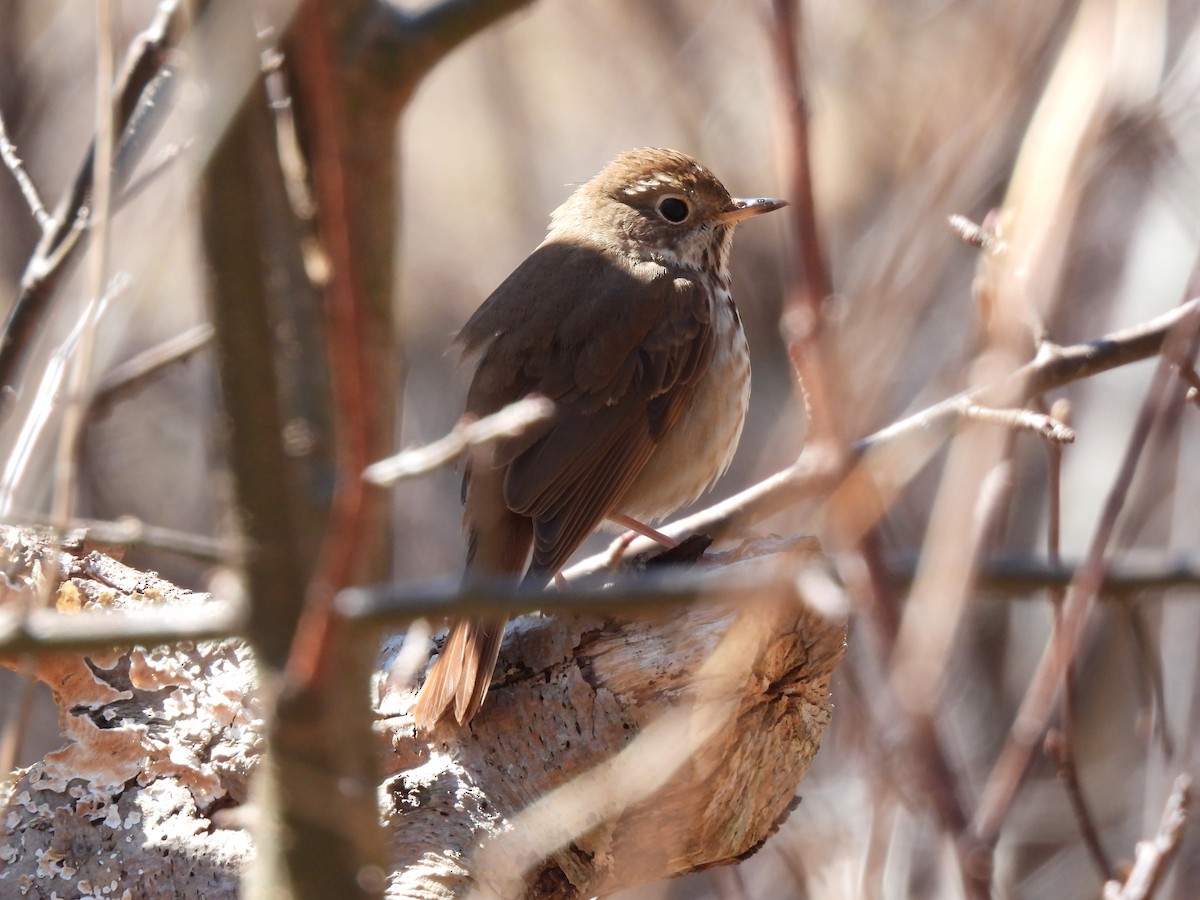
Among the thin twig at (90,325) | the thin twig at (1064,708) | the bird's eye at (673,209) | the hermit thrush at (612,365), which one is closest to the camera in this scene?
the thin twig at (90,325)

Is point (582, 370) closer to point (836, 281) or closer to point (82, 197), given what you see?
point (82, 197)

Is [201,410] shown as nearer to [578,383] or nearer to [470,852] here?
[578,383]

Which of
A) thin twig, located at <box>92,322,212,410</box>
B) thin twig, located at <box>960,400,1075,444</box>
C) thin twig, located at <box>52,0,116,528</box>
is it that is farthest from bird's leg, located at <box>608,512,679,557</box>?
thin twig, located at <box>52,0,116,528</box>

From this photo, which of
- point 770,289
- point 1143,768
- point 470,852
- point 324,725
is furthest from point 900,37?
point 324,725

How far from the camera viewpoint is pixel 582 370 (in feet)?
12.7

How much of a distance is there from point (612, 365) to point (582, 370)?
100 mm

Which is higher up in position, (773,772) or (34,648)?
(34,648)

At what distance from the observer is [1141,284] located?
5504mm

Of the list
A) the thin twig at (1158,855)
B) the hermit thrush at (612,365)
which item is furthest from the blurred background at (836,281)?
the thin twig at (1158,855)

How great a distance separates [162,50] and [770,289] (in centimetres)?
471

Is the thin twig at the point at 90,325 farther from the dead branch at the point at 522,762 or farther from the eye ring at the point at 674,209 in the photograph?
the eye ring at the point at 674,209

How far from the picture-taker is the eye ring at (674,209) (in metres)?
4.41

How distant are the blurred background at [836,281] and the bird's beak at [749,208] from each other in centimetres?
15

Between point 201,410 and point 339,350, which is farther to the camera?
point 201,410
